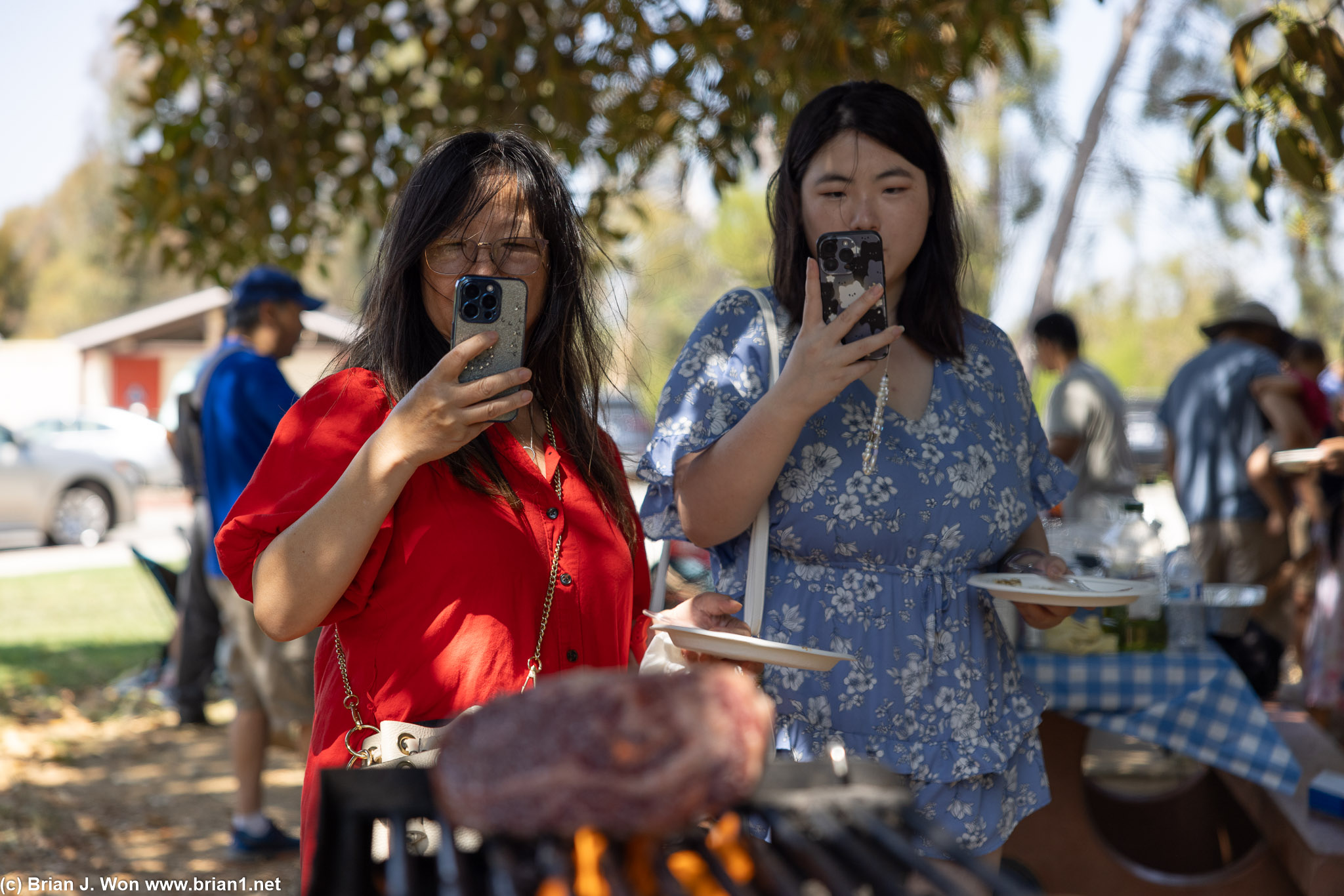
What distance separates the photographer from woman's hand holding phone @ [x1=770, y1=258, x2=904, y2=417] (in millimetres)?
1629

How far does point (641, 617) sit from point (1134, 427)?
67.6 feet

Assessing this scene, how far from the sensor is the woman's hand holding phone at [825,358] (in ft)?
5.34

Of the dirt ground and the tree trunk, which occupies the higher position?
the tree trunk

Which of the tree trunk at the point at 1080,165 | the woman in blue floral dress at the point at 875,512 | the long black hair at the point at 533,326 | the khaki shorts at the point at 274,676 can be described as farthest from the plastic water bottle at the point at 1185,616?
the tree trunk at the point at 1080,165

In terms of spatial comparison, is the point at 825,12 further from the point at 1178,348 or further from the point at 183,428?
the point at 1178,348

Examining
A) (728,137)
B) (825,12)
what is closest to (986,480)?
(825,12)

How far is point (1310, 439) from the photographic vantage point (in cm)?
513

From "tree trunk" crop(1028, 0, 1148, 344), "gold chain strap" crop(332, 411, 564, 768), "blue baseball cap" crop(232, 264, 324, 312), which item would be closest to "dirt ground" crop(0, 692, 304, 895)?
"blue baseball cap" crop(232, 264, 324, 312)

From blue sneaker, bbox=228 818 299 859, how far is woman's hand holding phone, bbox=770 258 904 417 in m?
3.27

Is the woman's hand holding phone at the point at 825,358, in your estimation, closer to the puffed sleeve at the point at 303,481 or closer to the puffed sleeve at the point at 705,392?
the puffed sleeve at the point at 705,392

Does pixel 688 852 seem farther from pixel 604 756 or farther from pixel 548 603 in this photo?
pixel 548 603

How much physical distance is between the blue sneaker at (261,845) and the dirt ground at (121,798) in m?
0.03

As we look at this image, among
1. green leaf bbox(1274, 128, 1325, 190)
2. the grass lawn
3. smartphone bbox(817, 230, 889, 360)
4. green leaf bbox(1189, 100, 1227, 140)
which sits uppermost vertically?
green leaf bbox(1189, 100, 1227, 140)

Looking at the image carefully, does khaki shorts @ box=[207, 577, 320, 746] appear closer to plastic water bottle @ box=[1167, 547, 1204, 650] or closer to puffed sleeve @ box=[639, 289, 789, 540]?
puffed sleeve @ box=[639, 289, 789, 540]
